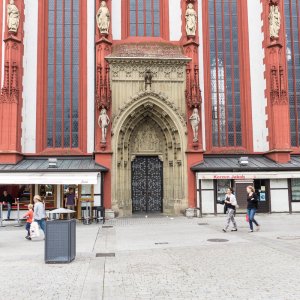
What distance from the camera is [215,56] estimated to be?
26.5m

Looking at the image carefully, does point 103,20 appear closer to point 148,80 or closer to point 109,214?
point 148,80

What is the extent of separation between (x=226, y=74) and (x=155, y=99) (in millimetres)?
5470

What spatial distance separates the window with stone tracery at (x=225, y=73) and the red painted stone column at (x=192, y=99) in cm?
198

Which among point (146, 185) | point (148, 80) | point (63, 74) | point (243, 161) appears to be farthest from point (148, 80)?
point (243, 161)

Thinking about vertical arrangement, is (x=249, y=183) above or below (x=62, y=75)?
below

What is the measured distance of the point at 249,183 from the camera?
23.3 metres

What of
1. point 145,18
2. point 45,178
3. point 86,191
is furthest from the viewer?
point 145,18

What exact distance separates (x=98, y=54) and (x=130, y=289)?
19.1 metres

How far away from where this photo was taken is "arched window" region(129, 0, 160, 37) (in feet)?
85.9

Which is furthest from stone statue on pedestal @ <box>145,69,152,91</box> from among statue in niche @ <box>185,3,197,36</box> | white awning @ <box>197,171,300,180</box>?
white awning @ <box>197,171,300,180</box>

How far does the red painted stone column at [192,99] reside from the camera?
78.0 ft

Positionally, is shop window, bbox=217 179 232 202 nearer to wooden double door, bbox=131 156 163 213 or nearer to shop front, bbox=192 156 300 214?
shop front, bbox=192 156 300 214

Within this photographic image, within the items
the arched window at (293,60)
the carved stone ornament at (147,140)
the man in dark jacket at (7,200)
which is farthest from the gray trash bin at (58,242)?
the arched window at (293,60)

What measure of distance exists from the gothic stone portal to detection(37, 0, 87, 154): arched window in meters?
2.77
